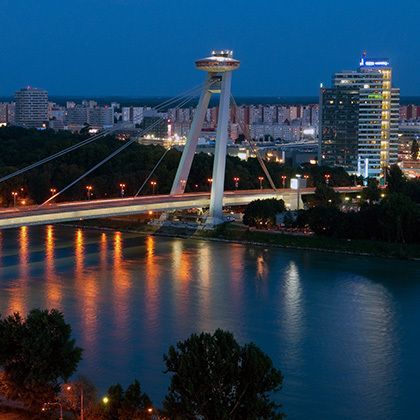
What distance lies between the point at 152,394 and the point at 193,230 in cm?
437

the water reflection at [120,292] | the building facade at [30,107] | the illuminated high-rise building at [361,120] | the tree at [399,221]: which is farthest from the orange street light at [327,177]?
the building facade at [30,107]

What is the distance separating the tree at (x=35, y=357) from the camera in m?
3.08

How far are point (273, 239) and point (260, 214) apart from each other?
1.35 feet

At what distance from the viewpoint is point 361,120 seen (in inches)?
512

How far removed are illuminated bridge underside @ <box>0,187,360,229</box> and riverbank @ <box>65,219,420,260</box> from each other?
30 cm

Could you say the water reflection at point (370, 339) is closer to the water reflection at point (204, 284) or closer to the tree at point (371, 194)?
the water reflection at point (204, 284)

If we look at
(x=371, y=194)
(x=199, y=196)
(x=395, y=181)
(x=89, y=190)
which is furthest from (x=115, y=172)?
(x=395, y=181)

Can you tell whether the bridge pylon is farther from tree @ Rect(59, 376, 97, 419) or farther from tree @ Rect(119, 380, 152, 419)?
tree @ Rect(119, 380, 152, 419)

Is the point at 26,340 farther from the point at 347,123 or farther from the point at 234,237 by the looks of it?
the point at 347,123

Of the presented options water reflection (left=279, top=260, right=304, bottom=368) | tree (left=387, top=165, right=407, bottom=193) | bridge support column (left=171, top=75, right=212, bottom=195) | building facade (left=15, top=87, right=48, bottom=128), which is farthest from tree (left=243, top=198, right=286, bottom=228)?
building facade (left=15, top=87, right=48, bottom=128)

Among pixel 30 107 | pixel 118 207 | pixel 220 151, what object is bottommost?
pixel 118 207

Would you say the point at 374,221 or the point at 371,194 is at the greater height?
the point at 371,194

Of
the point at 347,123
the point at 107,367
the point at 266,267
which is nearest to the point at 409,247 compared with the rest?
the point at 266,267

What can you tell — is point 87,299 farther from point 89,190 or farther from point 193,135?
point 89,190
